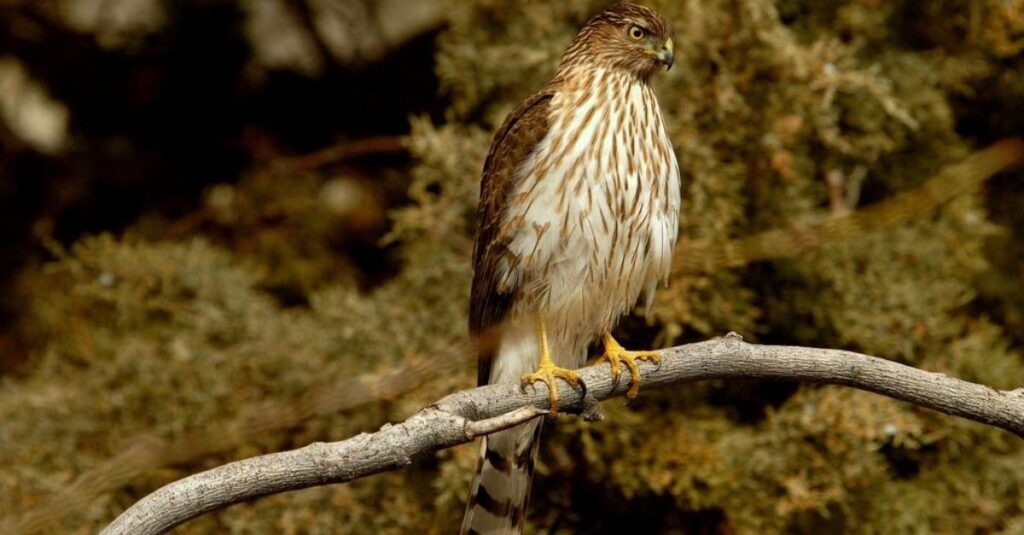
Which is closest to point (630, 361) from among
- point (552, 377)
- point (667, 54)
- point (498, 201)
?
point (552, 377)

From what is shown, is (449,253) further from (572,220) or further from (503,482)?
(572,220)

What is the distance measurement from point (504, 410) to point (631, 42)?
124cm

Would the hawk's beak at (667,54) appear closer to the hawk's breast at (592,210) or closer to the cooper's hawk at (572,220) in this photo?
the cooper's hawk at (572,220)

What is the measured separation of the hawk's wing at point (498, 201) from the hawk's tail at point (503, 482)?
29 cm

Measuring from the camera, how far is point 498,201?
355 centimetres

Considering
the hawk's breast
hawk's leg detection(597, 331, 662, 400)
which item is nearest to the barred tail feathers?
the hawk's breast

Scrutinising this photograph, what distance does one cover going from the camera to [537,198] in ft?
11.3

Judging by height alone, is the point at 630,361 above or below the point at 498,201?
below

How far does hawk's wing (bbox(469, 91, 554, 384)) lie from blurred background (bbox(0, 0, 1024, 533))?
42 centimetres

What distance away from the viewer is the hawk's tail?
12.1 ft

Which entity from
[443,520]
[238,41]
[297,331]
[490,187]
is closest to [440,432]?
[490,187]

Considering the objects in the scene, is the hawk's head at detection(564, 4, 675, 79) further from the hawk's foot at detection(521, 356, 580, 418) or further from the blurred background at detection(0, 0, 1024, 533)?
the hawk's foot at detection(521, 356, 580, 418)

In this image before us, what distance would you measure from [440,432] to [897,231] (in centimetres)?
276

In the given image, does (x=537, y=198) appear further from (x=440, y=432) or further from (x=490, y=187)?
(x=440, y=432)
